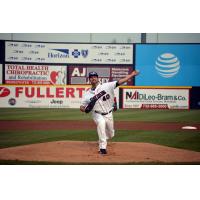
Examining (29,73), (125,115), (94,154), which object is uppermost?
(29,73)

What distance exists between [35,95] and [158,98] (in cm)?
298

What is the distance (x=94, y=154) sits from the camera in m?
6.00

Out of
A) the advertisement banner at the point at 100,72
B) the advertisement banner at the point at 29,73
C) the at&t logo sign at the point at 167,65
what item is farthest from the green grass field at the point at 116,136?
the advertisement banner at the point at 100,72

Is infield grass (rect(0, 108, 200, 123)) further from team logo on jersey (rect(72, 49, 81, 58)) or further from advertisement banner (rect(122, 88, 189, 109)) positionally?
team logo on jersey (rect(72, 49, 81, 58))

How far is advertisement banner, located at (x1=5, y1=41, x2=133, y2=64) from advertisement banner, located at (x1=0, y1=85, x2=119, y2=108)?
0.65 m

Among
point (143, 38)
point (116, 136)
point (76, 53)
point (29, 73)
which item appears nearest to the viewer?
point (143, 38)

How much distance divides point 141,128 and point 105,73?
1.61m

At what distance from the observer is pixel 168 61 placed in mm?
7066

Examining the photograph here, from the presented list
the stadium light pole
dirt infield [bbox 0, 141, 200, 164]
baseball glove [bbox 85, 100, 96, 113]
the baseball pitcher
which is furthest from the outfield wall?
baseball glove [bbox 85, 100, 96, 113]

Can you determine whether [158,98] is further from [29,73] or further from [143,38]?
[143,38]

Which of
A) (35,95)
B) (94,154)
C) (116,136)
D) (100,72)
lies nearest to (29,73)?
(35,95)

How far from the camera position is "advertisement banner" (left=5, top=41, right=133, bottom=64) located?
6.67 m
